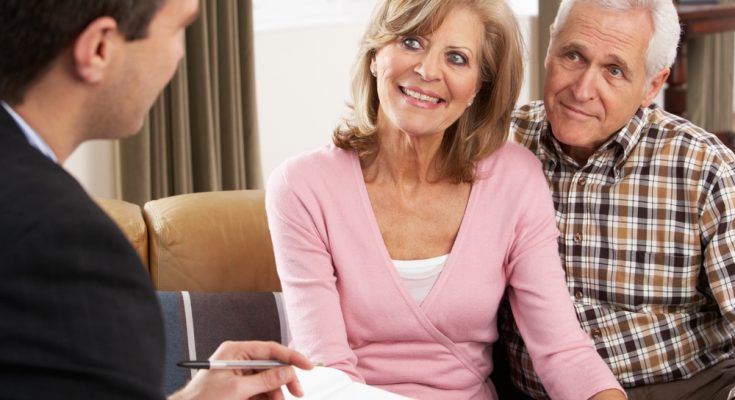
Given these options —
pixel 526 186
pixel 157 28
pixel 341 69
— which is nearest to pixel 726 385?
pixel 526 186

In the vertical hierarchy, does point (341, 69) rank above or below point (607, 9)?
below

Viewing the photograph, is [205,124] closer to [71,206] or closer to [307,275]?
[307,275]

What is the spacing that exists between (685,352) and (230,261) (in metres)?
0.96

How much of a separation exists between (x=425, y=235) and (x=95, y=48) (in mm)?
1047

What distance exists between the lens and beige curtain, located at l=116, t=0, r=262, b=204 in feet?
10.5

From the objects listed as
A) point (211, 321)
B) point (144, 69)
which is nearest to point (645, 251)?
point (211, 321)

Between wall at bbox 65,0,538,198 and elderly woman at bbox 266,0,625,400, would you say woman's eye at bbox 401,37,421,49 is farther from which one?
A: wall at bbox 65,0,538,198

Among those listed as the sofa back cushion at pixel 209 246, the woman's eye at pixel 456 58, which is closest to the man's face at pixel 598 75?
the woman's eye at pixel 456 58

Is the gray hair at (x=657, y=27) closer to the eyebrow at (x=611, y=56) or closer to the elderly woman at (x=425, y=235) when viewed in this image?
the eyebrow at (x=611, y=56)

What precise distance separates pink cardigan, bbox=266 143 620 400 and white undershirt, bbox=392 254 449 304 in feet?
0.06

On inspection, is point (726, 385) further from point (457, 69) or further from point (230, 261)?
point (230, 261)

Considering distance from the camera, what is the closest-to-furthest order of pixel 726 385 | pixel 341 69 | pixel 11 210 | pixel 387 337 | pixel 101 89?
pixel 11 210 < pixel 101 89 < pixel 387 337 < pixel 726 385 < pixel 341 69

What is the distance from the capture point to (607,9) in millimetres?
1898

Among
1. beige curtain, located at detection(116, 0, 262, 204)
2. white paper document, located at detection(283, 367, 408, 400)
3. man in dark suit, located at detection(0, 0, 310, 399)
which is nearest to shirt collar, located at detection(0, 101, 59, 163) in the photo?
man in dark suit, located at detection(0, 0, 310, 399)
